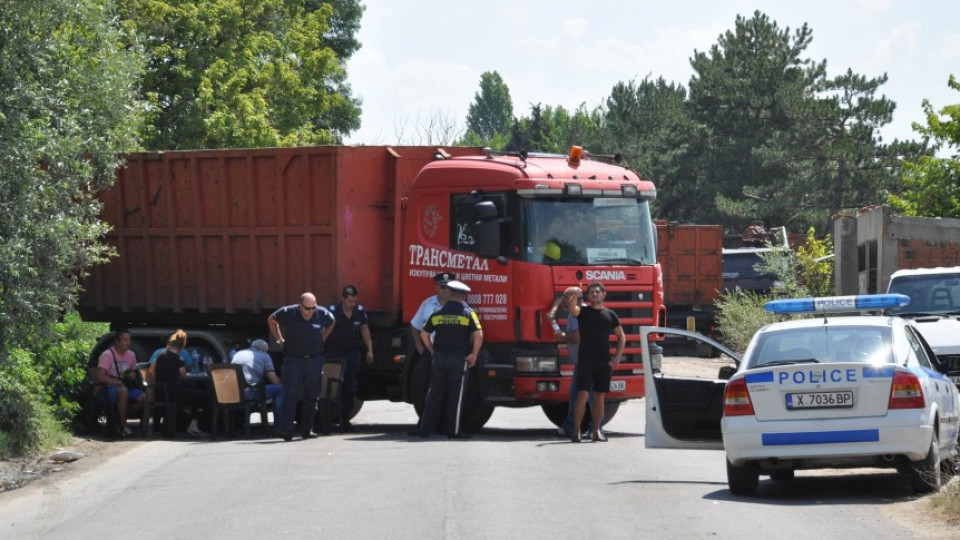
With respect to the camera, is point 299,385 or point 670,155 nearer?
point 299,385

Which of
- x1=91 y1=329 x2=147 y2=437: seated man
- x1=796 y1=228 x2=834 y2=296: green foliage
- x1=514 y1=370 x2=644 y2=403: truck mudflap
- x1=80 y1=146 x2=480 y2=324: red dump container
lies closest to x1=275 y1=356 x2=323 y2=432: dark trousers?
x1=80 y1=146 x2=480 y2=324: red dump container

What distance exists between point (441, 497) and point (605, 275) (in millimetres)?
6363

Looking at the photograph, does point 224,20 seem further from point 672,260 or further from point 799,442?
point 799,442

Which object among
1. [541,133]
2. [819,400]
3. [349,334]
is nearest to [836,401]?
[819,400]

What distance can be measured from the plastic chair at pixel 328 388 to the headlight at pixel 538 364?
234 centimetres

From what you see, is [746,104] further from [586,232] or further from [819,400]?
[819,400]

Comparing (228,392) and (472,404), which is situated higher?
(228,392)

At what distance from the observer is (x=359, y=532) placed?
10180 mm

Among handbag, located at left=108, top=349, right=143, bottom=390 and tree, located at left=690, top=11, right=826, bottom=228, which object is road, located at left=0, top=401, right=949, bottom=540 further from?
tree, located at left=690, top=11, right=826, bottom=228

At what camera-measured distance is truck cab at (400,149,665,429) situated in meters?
17.5

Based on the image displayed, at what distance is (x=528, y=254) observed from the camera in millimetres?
17422

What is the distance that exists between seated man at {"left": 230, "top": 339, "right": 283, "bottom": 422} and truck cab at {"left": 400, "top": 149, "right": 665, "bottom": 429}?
163 centimetres

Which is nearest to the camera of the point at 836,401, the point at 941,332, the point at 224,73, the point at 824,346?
the point at 836,401

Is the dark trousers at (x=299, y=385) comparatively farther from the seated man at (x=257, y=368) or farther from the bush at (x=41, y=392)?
the bush at (x=41, y=392)
